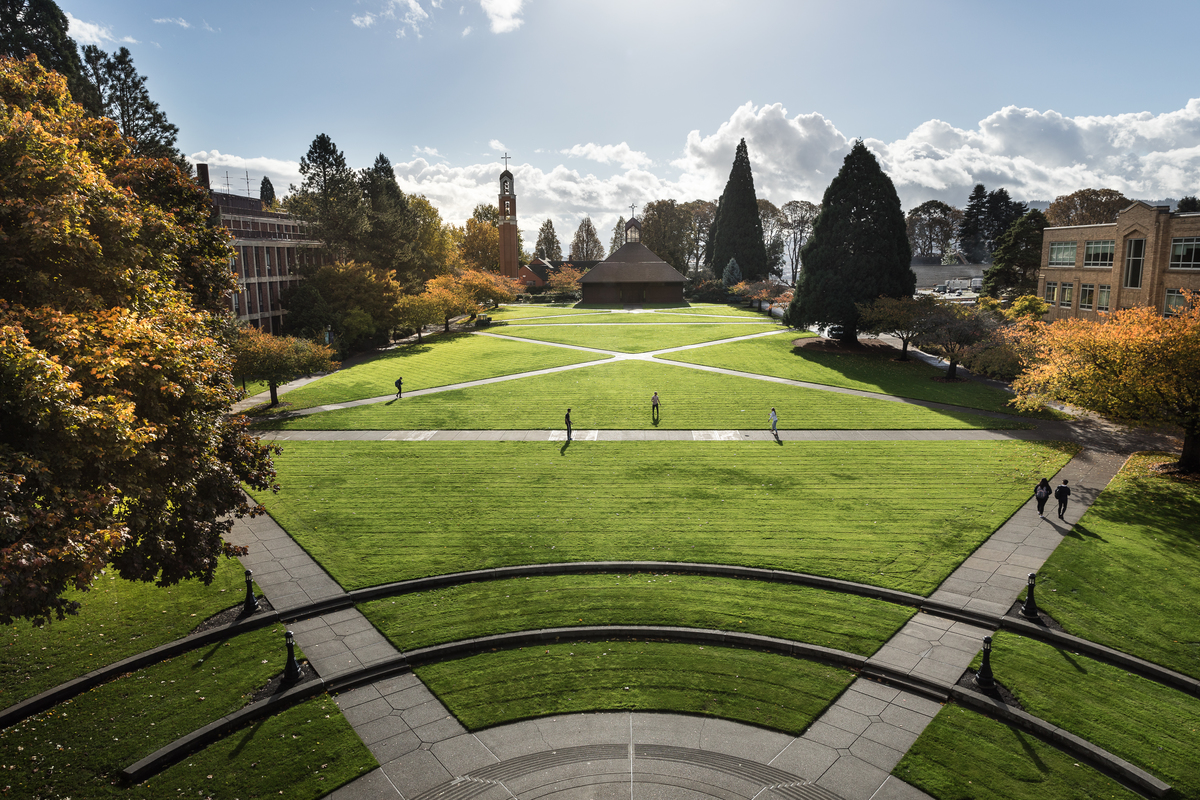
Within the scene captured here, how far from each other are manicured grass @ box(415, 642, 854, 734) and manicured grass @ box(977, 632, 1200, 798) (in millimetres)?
3463

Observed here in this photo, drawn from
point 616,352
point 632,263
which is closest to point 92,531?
point 616,352

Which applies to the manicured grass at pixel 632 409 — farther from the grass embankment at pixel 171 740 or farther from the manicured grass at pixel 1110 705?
the grass embankment at pixel 171 740

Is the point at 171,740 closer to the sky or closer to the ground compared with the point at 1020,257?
closer to the ground

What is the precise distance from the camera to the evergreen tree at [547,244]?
139375 millimetres

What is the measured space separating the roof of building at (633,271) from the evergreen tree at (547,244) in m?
52.6

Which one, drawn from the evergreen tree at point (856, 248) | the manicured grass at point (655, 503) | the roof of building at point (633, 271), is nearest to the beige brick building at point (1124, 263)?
the evergreen tree at point (856, 248)

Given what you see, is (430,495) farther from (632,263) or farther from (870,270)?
(632,263)

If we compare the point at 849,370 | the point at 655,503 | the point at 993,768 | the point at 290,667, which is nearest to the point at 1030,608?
the point at 993,768

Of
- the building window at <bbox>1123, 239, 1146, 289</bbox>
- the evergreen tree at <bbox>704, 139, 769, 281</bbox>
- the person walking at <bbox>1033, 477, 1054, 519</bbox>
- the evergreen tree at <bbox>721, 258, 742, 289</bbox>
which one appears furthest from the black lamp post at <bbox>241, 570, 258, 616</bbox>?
the evergreen tree at <bbox>704, 139, 769, 281</bbox>

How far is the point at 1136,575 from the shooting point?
1636cm

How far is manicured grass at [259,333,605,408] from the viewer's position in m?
38.9

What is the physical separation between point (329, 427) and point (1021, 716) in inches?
1152

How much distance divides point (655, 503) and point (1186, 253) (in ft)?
124

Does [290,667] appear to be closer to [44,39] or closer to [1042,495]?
[1042,495]
